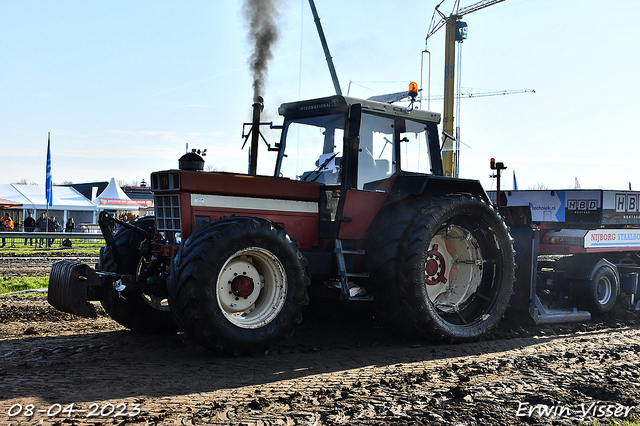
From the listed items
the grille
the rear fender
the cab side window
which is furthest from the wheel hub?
the rear fender

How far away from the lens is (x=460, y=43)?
1515 inches

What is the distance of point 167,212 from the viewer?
19.1 ft

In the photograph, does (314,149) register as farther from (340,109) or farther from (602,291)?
(602,291)

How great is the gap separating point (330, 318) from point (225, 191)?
2.25 m

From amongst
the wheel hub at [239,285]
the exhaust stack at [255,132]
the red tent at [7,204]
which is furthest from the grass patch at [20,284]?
the red tent at [7,204]

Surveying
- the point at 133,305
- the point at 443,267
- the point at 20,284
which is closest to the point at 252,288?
the point at 133,305

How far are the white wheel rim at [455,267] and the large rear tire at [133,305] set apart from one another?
9.85 ft

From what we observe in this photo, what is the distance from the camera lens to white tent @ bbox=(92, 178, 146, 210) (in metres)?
35.0

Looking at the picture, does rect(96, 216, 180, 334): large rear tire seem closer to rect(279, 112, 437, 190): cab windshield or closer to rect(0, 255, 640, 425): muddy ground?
rect(0, 255, 640, 425): muddy ground

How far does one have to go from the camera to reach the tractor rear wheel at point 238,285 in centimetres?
477

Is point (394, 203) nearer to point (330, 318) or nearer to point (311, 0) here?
point (330, 318)

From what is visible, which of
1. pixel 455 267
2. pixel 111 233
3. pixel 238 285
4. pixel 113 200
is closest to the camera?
pixel 238 285

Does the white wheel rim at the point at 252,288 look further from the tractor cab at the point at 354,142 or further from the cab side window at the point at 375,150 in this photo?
the cab side window at the point at 375,150

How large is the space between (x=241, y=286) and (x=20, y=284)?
→ 712 cm
